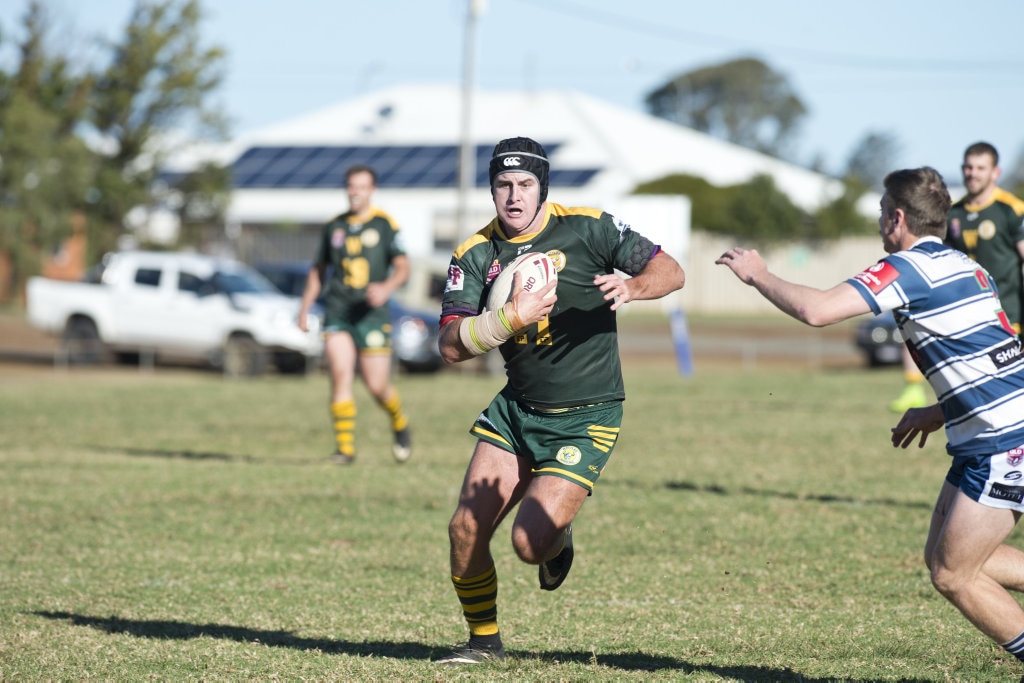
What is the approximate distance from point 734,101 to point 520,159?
97.5 meters

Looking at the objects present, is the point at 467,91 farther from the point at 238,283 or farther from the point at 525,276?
the point at 525,276

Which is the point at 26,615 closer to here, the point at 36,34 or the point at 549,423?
the point at 549,423

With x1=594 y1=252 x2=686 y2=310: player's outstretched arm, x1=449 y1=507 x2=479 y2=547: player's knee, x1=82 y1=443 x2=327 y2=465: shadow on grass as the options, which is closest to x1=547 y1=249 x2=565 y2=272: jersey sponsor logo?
x1=594 y1=252 x2=686 y2=310: player's outstretched arm

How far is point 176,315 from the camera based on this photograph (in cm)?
2419

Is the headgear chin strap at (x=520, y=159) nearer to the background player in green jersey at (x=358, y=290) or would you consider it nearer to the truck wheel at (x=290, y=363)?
the background player in green jersey at (x=358, y=290)

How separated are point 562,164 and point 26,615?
4604 cm

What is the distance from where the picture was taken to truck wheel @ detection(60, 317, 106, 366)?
82.1 feet

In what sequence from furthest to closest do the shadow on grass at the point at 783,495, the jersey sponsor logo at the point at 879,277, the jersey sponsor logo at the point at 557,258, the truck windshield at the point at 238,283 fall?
the truck windshield at the point at 238,283, the shadow on grass at the point at 783,495, the jersey sponsor logo at the point at 557,258, the jersey sponsor logo at the point at 879,277

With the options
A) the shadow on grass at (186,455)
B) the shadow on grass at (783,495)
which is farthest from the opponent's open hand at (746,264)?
the shadow on grass at (186,455)

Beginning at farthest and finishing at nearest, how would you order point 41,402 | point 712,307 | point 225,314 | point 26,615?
point 712,307
point 225,314
point 41,402
point 26,615

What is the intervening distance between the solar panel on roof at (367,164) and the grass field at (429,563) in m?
35.5

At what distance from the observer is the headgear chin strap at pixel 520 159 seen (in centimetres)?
546

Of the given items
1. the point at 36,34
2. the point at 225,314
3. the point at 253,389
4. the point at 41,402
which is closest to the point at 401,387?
the point at 253,389

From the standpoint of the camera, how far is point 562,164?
51625 millimetres
